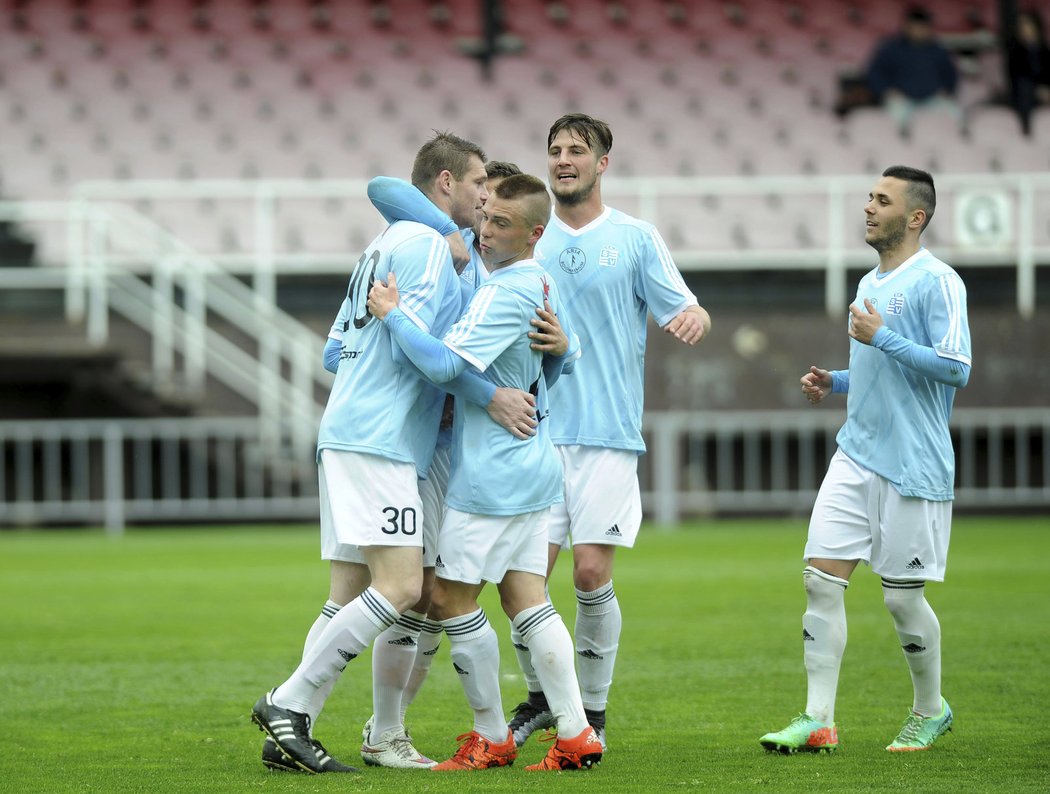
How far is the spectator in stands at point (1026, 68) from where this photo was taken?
68.3ft

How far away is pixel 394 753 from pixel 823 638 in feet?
4.95

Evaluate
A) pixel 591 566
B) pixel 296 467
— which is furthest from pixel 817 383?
pixel 296 467

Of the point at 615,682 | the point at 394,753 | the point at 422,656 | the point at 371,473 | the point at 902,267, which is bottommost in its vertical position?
the point at 615,682

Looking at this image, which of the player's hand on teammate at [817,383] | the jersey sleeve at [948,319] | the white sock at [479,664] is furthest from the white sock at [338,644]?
the jersey sleeve at [948,319]

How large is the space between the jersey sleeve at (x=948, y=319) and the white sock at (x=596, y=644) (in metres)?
1.44

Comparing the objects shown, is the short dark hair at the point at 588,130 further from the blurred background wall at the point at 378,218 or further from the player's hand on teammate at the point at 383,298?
the blurred background wall at the point at 378,218

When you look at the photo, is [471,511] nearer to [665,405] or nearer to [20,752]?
[20,752]

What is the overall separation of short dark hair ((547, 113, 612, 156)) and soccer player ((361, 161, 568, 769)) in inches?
16.4

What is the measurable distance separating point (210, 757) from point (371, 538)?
3.29ft

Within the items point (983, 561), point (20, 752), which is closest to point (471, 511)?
point (20, 752)

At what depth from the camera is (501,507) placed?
5406mm

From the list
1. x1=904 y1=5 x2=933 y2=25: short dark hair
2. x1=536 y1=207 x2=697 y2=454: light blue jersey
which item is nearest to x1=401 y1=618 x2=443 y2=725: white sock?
x1=536 y1=207 x2=697 y2=454: light blue jersey

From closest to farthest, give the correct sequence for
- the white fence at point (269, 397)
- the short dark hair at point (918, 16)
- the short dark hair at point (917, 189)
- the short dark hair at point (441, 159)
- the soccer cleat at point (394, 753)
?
the soccer cleat at point (394, 753) < the short dark hair at point (441, 159) < the short dark hair at point (917, 189) < the white fence at point (269, 397) < the short dark hair at point (918, 16)

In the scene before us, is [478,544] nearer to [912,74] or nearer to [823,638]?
[823,638]
